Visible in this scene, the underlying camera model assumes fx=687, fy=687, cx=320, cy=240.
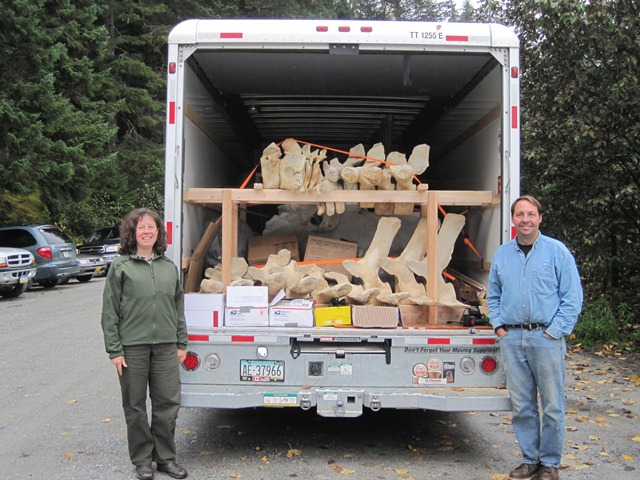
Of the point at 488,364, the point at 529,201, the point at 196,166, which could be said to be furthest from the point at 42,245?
the point at 529,201

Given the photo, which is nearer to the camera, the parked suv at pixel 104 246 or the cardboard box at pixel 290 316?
the cardboard box at pixel 290 316

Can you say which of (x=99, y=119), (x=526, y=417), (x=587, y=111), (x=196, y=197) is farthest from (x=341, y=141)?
(x=99, y=119)

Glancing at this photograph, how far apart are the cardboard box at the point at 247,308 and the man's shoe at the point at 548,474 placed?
78.7 inches

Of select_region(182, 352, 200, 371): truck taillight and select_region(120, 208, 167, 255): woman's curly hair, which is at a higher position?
select_region(120, 208, 167, 255): woman's curly hair

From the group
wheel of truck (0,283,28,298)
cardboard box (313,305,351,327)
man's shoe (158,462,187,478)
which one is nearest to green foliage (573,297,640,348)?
cardboard box (313,305,351,327)

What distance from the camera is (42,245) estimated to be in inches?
647

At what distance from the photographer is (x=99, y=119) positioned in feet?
70.6

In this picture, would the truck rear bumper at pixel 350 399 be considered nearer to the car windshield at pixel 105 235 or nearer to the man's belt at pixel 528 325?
the man's belt at pixel 528 325

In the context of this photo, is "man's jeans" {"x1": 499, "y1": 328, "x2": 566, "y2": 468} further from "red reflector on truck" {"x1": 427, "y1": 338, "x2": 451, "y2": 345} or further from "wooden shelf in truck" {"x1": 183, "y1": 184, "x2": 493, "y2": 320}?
"wooden shelf in truck" {"x1": 183, "y1": 184, "x2": 493, "y2": 320}

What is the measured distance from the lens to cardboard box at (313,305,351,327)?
4750 millimetres

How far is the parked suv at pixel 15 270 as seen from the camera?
14.5 metres

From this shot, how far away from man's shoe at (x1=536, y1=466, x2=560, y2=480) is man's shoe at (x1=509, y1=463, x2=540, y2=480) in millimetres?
64

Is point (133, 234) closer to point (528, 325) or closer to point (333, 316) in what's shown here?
point (333, 316)

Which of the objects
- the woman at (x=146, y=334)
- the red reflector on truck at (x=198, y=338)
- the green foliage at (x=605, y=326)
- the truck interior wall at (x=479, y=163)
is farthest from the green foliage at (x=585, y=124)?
the woman at (x=146, y=334)
